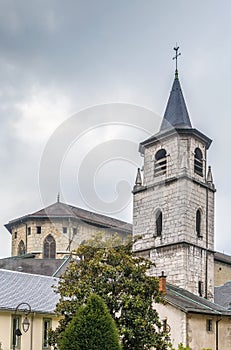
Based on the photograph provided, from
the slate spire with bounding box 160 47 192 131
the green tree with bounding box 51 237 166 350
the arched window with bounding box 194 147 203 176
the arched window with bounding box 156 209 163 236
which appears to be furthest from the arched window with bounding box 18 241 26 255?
the green tree with bounding box 51 237 166 350

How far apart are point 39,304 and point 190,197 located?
64.9ft

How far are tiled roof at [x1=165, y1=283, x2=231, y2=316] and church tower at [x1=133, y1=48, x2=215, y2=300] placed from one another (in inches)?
106

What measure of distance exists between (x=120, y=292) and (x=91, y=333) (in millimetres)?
5905

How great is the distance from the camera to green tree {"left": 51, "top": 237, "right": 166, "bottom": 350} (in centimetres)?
2659

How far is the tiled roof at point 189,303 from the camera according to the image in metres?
35.9

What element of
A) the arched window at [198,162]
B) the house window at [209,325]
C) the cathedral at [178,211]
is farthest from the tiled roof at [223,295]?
the arched window at [198,162]

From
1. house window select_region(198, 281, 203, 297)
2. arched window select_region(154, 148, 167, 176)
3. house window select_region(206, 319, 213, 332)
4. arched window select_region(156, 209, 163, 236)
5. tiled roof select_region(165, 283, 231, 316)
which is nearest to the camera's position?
tiled roof select_region(165, 283, 231, 316)

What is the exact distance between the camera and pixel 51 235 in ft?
192

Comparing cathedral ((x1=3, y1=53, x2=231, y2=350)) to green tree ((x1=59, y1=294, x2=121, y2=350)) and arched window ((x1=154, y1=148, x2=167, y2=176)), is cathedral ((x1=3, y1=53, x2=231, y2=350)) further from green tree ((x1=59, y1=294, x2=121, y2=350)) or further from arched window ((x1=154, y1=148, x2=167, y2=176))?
green tree ((x1=59, y1=294, x2=121, y2=350))

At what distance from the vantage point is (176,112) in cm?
5119

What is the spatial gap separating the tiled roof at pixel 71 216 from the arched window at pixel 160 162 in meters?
12.2

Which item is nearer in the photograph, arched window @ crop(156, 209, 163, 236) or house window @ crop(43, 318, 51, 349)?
house window @ crop(43, 318, 51, 349)

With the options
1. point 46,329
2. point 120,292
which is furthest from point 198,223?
point 120,292

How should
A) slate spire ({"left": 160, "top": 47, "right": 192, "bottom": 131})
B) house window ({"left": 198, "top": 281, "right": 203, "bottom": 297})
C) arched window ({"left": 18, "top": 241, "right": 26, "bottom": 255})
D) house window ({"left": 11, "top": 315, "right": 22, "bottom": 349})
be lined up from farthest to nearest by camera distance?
arched window ({"left": 18, "top": 241, "right": 26, "bottom": 255}) → slate spire ({"left": 160, "top": 47, "right": 192, "bottom": 131}) → house window ({"left": 198, "top": 281, "right": 203, "bottom": 297}) → house window ({"left": 11, "top": 315, "right": 22, "bottom": 349})
